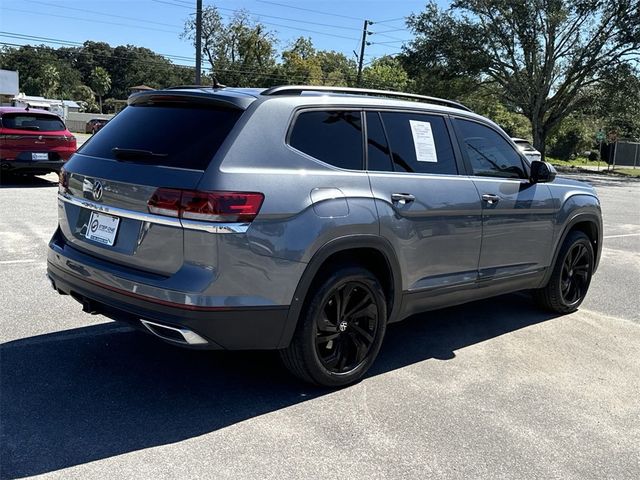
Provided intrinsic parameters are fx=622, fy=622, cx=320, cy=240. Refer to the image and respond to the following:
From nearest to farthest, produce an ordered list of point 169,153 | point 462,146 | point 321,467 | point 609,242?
1. point 321,467
2. point 169,153
3. point 462,146
4. point 609,242

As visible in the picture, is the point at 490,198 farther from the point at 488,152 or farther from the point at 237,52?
the point at 237,52

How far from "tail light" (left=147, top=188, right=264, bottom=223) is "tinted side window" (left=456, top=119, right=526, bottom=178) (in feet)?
7.06

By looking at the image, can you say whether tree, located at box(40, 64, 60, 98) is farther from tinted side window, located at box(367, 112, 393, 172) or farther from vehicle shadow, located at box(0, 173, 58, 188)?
tinted side window, located at box(367, 112, 393, 172)

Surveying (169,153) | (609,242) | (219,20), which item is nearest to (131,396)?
(169,153)

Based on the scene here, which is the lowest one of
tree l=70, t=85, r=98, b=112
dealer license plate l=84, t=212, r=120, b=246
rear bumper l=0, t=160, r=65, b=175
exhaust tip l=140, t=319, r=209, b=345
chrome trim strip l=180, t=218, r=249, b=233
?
exhaust tip l=140, t=319, r=209, b=345

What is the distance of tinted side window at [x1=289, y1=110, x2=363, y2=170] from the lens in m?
3.71

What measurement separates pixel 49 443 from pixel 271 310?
1.29 m

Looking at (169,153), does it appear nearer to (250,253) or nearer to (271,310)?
(250,253)

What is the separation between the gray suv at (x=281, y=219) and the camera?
3.28m

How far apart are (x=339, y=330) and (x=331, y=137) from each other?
1206 millimetres

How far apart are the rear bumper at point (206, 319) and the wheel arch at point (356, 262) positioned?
0.27 ft

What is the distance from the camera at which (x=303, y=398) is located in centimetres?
382

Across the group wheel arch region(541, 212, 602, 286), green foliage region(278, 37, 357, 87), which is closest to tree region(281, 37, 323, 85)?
green foliage region(278, 37, 357, 87)

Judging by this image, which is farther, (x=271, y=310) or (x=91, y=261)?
(x=91, y=261)
